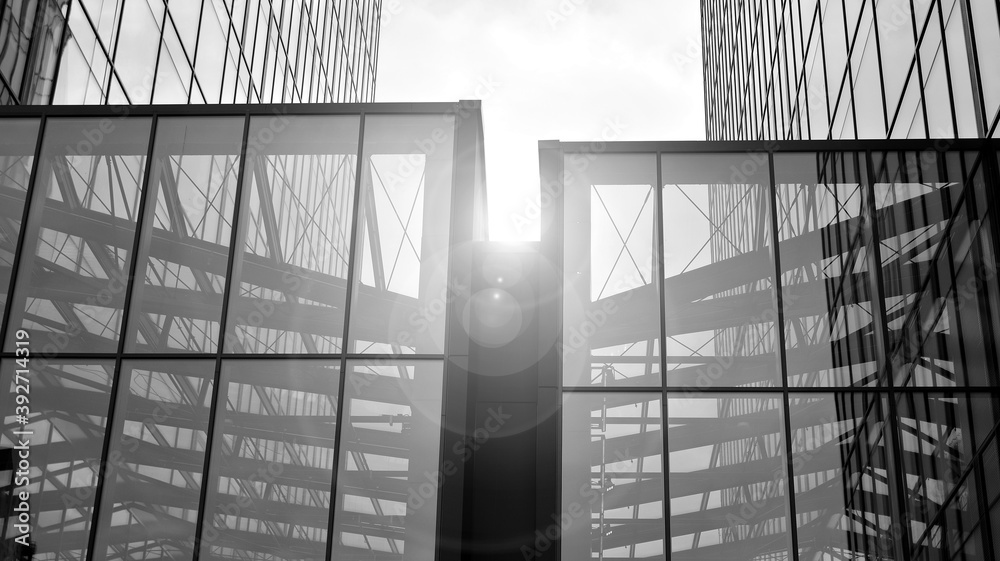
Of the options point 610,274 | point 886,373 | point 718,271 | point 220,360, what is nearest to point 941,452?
point 886,373

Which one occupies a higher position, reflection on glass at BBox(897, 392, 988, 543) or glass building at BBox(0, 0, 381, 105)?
glass building at BBox(0, 0, 381, 105)

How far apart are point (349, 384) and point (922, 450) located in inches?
328

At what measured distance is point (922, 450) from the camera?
12.9 metres

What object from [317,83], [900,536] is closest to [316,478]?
[900,536]

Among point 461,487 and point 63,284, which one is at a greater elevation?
point 63,284

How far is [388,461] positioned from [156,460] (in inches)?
133

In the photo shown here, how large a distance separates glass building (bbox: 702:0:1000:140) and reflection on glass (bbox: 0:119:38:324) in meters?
14.9

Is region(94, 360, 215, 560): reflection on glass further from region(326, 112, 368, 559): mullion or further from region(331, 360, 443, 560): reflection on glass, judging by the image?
region(331, 360, 443, 560): reflection on glass

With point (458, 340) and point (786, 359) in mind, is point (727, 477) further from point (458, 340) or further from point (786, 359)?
point (458, 340)

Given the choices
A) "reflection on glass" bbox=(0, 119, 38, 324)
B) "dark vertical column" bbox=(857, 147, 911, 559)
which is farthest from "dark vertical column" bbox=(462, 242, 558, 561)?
"reflection on glass" bbox=(0, 119, 38, 324)

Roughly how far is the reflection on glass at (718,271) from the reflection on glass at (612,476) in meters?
0.94

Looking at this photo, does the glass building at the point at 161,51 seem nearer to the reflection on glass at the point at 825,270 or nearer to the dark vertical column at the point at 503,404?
the dark vertical column at the point at 503,404

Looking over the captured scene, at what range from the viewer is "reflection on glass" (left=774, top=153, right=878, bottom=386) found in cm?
1330

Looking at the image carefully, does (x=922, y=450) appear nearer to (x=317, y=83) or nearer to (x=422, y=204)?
(x=422, y=204)
